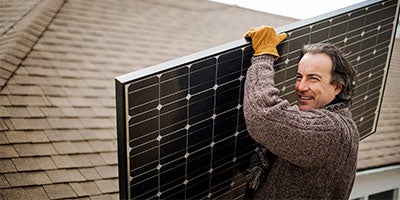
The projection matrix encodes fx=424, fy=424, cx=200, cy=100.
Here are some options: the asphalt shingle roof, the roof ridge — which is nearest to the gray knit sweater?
the asphalt shingle roof

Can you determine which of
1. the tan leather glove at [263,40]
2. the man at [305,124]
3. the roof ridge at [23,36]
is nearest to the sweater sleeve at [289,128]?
the man at [305,124]

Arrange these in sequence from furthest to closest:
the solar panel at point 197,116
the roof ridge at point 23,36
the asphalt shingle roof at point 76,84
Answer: the roof ridge at point 23,36 < the asphalt shingle roof at point 76,84 < the solar panel at point 197,116

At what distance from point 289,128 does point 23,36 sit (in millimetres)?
3097

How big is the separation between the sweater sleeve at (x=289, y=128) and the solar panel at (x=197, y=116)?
0.65 ft

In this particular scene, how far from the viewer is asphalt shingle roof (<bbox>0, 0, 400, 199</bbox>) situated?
262 centimetres

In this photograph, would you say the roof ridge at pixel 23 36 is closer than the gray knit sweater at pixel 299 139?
No

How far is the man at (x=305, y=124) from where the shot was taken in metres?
1.62

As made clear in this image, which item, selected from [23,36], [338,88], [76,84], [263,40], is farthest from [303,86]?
[23,36]

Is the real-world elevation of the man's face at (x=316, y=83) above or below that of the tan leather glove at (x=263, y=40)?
below

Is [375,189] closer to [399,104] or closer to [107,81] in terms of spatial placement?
[399,104]

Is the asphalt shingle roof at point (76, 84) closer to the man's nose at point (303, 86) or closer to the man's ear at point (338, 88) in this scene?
the man's nose at point (303, 86)

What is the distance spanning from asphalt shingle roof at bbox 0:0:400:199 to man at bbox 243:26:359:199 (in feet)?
4.12

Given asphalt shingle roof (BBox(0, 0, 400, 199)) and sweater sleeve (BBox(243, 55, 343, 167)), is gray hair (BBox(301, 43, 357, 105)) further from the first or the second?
asphalt shingle roof (BBox(0, 0, 400, 199))

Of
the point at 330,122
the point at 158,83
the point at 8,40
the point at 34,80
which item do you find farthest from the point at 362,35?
the point at 8,40
